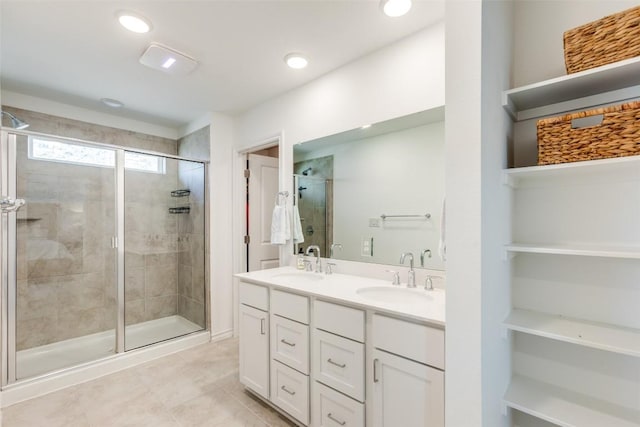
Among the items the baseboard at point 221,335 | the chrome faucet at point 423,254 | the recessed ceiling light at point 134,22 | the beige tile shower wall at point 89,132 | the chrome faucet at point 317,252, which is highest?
the recessed ceiling light at point 134,22

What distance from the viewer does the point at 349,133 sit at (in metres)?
2.17

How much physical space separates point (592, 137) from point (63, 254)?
3970 mm

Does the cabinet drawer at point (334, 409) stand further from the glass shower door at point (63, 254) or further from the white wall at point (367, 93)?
the glass shower door at point (63, 254)

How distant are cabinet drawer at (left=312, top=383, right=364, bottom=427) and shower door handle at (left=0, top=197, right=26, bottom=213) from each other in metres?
2.59

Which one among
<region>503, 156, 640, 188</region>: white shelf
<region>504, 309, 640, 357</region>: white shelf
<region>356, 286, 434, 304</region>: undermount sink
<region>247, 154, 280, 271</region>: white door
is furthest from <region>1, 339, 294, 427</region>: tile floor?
<region>503, 156, 640, 188</region>: white shelf

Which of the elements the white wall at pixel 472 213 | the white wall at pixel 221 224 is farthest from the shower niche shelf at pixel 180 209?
the white wall at pixel 472 213

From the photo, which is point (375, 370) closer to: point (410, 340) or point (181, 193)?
point (410, 340)

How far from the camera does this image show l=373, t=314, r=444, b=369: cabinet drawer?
3.87 feet

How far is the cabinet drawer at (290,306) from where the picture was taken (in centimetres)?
169

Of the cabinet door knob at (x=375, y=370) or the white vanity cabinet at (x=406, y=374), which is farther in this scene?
the cabinet door knob at (x=375, y=370)

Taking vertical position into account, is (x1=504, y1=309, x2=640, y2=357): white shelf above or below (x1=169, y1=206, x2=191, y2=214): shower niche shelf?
below

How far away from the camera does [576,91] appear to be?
1.14 metres

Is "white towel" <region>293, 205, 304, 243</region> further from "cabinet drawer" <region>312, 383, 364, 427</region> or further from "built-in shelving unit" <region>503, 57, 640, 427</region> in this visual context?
"built-in shelving unit" <region>503, 57, 640, 427</region>

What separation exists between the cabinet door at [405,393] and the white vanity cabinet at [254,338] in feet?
2.78
